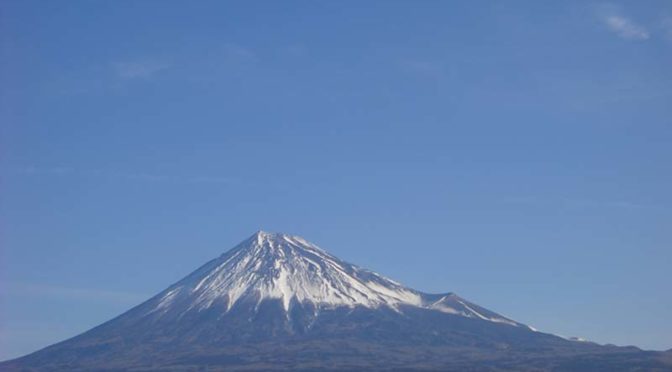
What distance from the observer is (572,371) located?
192500 millimetres

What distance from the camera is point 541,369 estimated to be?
19412 cm

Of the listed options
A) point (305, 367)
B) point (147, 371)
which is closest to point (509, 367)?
point (305, 367)

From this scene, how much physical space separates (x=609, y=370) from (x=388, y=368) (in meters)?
40.4

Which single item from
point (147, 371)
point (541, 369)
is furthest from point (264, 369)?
point (541, 369)

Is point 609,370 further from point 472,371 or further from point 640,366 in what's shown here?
point 472,371

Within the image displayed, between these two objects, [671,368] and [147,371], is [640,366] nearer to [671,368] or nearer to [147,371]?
[671,368]

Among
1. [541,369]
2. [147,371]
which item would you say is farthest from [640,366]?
[147,371]

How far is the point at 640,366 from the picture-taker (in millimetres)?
195250

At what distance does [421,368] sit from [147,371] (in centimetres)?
5147

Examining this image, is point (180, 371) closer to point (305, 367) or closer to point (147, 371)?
point (147, 371)

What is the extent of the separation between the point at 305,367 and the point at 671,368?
219ft

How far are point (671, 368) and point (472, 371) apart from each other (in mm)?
35849

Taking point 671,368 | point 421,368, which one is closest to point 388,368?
point 421,368

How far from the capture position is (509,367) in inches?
7746
